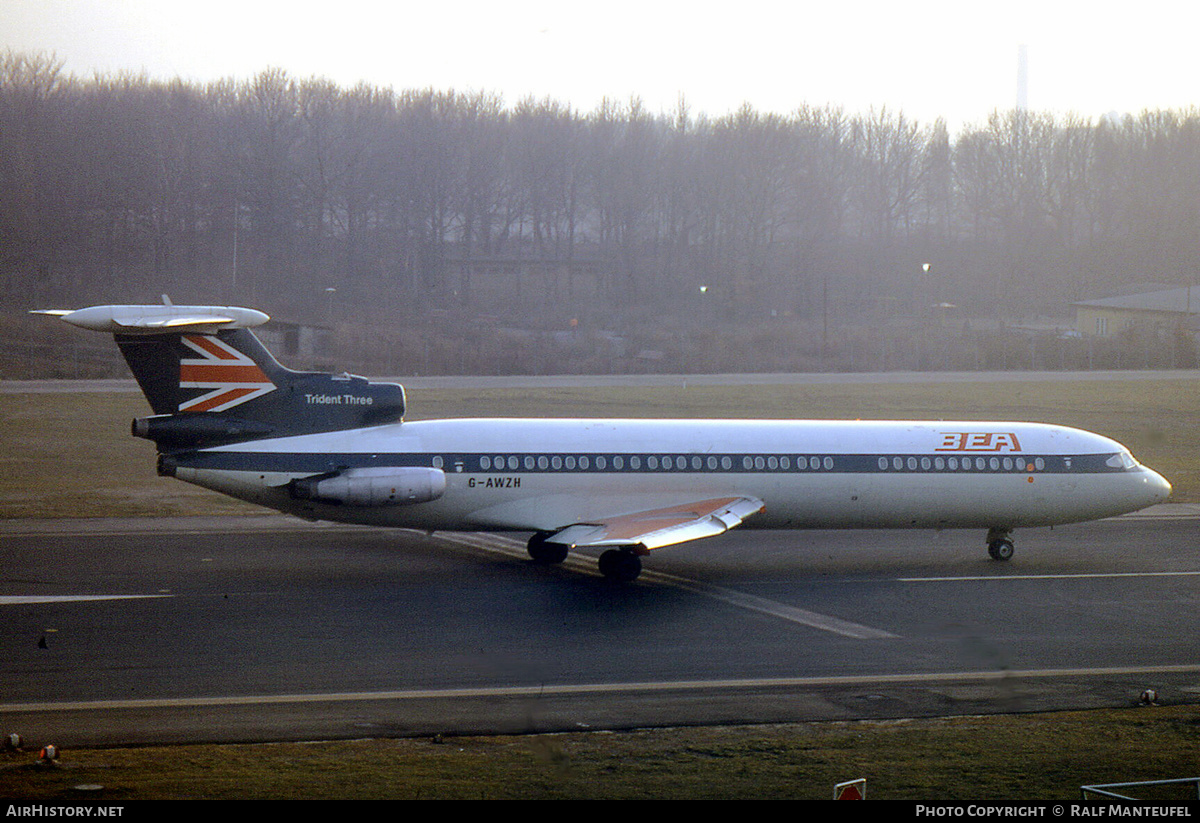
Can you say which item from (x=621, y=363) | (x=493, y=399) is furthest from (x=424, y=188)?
(x=493, y=399)

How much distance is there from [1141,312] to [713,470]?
75558 millimetres

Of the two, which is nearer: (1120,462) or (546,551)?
(546,551)

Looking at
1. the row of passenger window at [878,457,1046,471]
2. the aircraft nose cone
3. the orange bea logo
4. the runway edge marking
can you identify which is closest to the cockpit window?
the aircraft nose cone

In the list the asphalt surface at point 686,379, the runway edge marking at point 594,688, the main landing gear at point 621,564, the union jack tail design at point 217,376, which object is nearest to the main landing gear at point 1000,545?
the runway edge marking at point 594,688

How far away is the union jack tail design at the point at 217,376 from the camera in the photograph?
21.2 metres

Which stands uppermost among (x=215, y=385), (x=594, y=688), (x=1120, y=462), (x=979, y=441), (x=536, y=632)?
(x=215, y=385)

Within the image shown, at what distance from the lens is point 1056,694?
15898 millimetres

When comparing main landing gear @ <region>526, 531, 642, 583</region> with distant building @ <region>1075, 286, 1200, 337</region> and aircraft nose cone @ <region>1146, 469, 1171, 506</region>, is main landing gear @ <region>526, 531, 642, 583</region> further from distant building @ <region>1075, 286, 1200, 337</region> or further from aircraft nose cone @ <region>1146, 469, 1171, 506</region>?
distant building @ <region>1075, 286, 1200, 337</region>

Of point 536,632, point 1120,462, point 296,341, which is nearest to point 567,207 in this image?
point 296,341

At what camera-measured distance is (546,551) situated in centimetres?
2355

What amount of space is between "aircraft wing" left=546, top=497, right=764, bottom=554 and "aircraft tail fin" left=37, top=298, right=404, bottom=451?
5277 millimetres

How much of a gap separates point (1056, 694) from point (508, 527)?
36.1 feet

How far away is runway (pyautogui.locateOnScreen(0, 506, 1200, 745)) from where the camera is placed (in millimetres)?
14898

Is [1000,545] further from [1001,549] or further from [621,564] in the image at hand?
[621,564]
